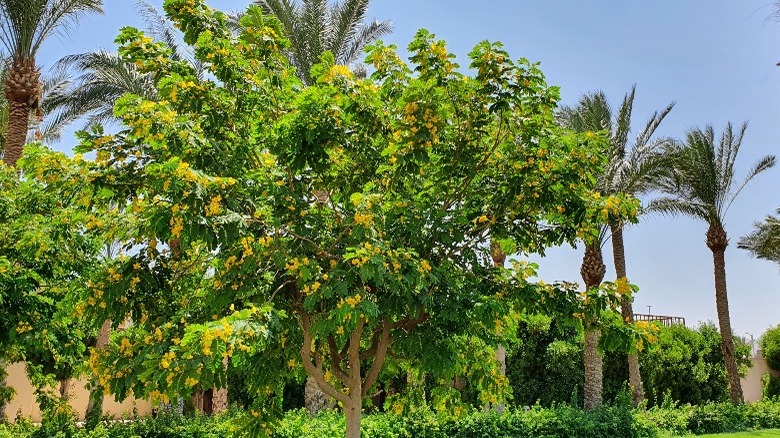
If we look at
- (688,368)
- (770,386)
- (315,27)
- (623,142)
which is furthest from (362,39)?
(770,386)

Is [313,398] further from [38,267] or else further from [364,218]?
[364,218]

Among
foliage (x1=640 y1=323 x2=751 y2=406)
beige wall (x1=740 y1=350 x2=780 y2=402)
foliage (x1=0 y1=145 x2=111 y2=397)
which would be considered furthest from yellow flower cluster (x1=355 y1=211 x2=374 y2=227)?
beige wall (x1=740 y1=350 x2=780 y2=402)

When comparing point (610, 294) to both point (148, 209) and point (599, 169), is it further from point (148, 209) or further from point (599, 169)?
point (148, 209)

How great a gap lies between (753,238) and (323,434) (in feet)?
75.7

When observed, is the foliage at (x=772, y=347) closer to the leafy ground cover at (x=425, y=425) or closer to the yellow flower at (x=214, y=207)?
the leafy ground cover at (x=425, y=425)

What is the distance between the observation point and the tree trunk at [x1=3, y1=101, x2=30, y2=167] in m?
11.6

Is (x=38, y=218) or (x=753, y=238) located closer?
(x=38, y=218)

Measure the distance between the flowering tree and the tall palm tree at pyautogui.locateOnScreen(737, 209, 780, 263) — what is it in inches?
781

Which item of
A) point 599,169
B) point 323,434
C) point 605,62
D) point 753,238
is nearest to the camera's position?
point 599,169

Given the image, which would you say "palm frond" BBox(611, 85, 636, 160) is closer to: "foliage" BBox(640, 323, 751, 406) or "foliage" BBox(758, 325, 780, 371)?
"foliage" BBox(640, 323, 751, 406)

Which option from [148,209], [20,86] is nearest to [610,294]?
[148,209]

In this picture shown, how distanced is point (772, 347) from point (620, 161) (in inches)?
697

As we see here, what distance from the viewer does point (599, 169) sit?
21.6ft

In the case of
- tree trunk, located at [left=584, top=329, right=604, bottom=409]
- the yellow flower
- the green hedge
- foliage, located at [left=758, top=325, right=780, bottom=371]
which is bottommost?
the green hedge
